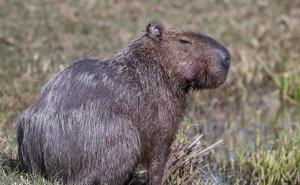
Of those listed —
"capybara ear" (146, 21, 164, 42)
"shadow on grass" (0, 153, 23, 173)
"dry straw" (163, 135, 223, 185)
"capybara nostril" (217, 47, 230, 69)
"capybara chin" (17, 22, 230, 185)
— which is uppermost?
"capybara ear" (146, 21, 164, 42)

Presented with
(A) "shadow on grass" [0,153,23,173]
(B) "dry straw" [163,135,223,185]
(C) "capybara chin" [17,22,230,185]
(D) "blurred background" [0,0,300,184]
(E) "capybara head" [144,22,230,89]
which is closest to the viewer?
(C) "capybara chin" [17,22,230,185]

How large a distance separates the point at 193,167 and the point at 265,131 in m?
2.87

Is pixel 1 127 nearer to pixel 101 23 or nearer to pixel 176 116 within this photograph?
pixel 176 116

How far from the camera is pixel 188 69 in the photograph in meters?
5.37

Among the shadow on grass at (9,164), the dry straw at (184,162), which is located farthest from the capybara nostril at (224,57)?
the shadow on grass at (9,164)

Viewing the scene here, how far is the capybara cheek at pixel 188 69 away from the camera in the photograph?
5355 mm

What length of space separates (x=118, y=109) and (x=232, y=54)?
5464mm

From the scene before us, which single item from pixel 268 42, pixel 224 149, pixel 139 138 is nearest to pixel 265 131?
pixel 224 149

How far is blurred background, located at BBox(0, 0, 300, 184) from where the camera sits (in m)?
7.05

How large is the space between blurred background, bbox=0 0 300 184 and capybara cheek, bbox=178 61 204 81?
846mm

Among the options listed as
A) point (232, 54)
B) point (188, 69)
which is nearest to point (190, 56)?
point (188, 69)

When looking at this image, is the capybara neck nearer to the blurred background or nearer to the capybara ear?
the capybara ear

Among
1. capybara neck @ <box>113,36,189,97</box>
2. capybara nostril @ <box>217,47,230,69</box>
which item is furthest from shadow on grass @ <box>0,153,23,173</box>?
capybara nostril @ <box>217,47,230,69</box>

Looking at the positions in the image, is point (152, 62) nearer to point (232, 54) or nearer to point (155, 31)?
point (155, 31)
